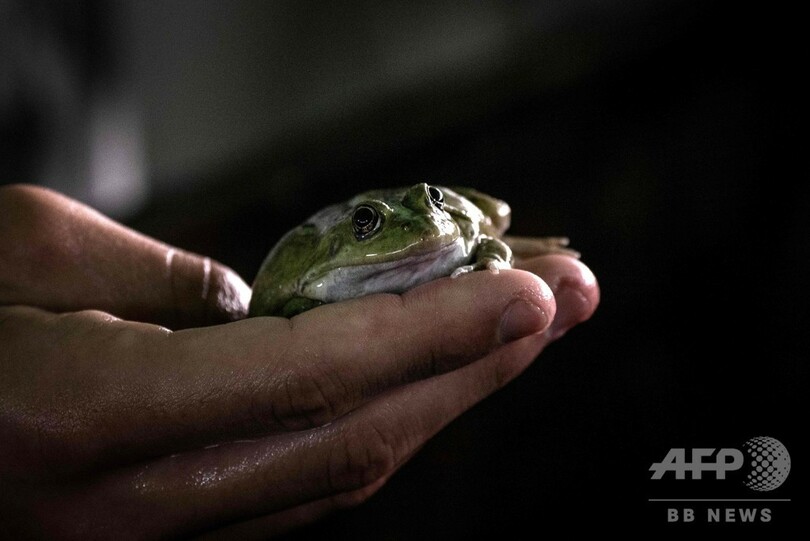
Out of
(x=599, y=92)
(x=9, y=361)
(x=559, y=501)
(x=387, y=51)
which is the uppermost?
(x=387, y=51)

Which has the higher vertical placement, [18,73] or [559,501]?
[18,73]

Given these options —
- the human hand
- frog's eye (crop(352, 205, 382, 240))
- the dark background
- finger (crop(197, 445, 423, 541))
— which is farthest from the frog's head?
the dark background

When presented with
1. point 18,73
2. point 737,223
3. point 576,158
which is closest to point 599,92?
point 576,158

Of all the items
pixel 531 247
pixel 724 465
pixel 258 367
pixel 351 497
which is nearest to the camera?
pixel 258 367

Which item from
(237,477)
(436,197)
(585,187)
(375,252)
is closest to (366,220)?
(375,252)

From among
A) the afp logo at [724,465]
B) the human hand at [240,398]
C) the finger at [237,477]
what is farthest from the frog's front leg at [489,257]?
the afp logo at [724,465]

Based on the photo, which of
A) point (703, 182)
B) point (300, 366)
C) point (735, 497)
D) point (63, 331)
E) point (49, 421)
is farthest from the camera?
point (703, 182)

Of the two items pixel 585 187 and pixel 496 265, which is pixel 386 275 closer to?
pixel 496 265

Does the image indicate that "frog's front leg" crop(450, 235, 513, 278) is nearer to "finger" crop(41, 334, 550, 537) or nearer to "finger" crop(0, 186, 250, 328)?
"finger" crop(41, 334, 550, 537)

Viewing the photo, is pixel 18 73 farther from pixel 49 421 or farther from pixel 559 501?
pixel 559 501
